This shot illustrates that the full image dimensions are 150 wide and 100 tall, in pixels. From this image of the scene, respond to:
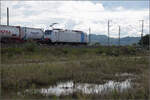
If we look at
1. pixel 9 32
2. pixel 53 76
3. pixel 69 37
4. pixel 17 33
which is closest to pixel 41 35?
pixel 17 33

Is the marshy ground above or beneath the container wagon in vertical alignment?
beneath

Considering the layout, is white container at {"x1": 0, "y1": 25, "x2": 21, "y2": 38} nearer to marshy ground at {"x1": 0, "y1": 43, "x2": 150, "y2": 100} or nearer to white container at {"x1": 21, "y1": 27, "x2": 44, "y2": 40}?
white container at {"x1": 21, "y1": 27, "x2": 44, "y2": 40}

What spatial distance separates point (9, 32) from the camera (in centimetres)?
3528

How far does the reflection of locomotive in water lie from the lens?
35.5 m

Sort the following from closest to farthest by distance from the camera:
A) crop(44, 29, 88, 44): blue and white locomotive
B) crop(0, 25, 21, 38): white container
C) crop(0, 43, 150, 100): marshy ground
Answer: crop(0, 43, 150, 100): marshy ground, crop(0, 25, 21, 38): white container, crop(44, 29, 88, 44): blue and white locomotive

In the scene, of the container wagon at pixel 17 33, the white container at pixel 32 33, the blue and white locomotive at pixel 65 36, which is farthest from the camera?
the blue and white locomotive at pixel 65 36

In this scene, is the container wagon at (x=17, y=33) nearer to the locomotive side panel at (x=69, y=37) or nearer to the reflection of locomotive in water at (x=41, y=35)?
the reflection of locomotive in water at (x=41, y=35)

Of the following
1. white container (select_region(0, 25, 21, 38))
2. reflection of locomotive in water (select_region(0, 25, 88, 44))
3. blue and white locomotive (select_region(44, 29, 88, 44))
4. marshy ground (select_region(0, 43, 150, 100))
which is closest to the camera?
marshy ground (select_region(0, 43, 150, 100))

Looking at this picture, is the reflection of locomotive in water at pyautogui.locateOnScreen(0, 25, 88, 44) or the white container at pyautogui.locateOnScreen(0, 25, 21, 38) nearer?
the white container at pyautogui.locateOnScreen(0, 25, 21, 38)

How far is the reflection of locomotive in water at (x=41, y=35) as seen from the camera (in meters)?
35.5

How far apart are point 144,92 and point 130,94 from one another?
0.84 meters

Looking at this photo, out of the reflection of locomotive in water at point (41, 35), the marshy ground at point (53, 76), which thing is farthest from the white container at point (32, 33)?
the marshy ground at point (53, 76)

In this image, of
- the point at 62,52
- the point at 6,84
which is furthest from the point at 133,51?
the point at 6,84

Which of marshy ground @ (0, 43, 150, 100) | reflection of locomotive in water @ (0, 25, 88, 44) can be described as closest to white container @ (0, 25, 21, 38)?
reflection of locomotive in water @ (0, 25, 88, 44)
